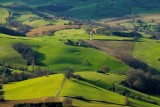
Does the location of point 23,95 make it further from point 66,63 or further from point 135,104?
point 66,63

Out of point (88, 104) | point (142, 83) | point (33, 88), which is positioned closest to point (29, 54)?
point (142, 83)

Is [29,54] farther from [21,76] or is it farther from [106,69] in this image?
[21,76]

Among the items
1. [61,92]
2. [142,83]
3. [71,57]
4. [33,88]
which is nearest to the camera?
[61,92]

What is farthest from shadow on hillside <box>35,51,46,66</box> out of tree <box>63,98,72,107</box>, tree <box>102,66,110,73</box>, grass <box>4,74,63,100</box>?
tree <box>63,98,72,107</box>

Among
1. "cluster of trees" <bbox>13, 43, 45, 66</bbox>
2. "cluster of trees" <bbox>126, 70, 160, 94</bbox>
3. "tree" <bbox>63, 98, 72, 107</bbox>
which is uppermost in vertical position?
"cluster of trees" <bbox>13, 43, 45, 66</bbox>

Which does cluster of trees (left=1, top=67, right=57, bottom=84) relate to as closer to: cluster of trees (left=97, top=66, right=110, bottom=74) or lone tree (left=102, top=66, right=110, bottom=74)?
cluster of trees (left=97, top=66, right=110, bottom=74)

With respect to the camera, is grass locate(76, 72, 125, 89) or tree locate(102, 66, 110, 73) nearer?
grass locate(76, 72, 125, 89)

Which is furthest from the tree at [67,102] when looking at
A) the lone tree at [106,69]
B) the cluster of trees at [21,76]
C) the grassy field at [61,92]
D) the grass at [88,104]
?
the lone tree at [106,69]

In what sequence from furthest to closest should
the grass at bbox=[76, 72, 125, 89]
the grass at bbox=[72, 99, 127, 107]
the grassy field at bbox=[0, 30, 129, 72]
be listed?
the grassy field at bbox=[0, 30, 129, 72], the grass at bbox=[76, 72, 125, 89], the grass at bbox=[72, 99, 127, 107]

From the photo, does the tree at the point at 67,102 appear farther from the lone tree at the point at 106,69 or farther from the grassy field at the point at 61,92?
the lone tree at the point at 106,69

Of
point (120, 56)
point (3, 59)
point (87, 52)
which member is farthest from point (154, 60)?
point (3, 59)

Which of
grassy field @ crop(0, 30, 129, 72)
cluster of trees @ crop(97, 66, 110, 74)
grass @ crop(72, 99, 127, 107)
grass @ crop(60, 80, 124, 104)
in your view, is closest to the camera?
grass @ crop(72, 99, 127, 107)
